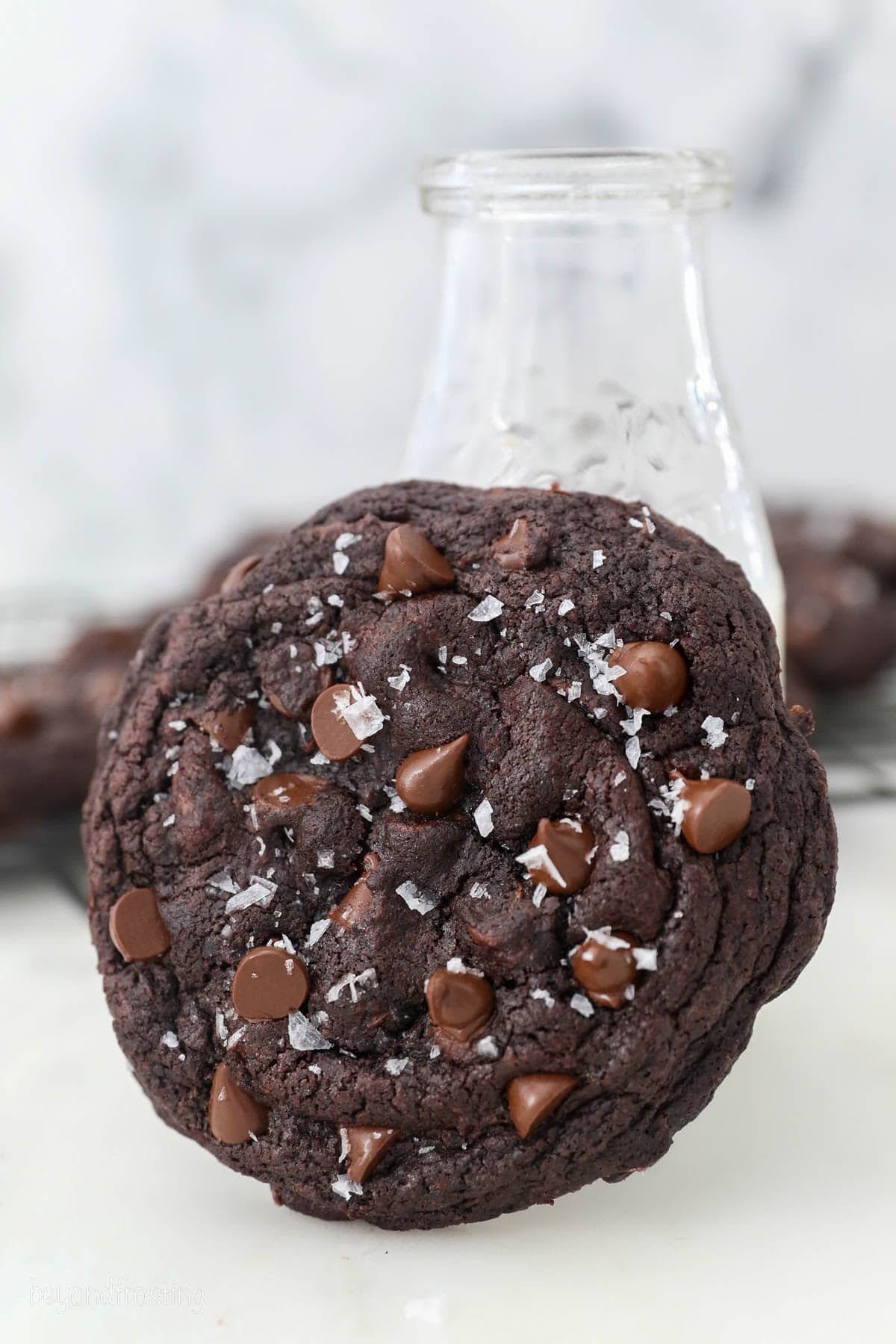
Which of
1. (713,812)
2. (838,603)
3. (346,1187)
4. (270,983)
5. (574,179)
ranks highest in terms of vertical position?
(574,179)

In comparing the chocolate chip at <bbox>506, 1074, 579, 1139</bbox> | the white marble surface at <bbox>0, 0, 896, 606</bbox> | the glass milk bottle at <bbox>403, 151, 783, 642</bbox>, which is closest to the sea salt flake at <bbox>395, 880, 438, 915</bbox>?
the chocolate chip at <bbox>506, 1074, 579, 1139</bbox>

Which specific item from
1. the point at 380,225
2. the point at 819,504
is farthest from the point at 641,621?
the point at 380,225

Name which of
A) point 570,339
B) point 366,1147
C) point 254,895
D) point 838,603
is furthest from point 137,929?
point 838,603

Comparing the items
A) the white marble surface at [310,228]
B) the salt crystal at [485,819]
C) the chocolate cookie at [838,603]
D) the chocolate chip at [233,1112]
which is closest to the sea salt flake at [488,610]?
the salt crystal at [485,819]

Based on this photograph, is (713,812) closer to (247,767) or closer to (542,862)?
(542,862)

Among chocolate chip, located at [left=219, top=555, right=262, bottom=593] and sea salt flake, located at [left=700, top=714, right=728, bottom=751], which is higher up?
chocolate chip, located at [left=219, top=555, right=262, bottom=593]

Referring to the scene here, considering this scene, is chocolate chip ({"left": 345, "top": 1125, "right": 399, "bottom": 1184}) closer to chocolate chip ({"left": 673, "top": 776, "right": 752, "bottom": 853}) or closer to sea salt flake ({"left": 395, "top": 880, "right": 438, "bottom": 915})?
sea salt flake ({"left": 395, "top": 880, "right": 438, "bottom": 915})
